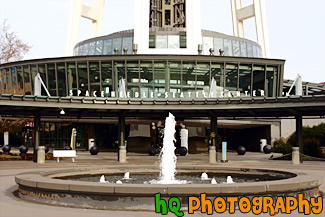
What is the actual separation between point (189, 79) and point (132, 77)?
22.1 ft

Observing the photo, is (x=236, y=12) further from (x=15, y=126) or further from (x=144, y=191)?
(x=144, y=191)

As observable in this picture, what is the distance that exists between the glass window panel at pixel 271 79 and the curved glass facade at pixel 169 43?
11778 millimetres

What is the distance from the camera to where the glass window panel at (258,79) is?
167 feet

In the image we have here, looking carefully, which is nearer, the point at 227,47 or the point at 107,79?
the point at 107,79

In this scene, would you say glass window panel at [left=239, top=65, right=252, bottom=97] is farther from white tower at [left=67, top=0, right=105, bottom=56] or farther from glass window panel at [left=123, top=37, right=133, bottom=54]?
white tower at [left=67, top=0, right=105, bottom=56]

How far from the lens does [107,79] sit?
163ft

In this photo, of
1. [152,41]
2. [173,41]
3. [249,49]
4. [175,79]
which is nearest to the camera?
[175,79]

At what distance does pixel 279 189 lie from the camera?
A: 13.0m

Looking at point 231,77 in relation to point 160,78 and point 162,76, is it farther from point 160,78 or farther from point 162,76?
point 160,78

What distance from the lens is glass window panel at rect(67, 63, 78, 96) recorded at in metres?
50.4

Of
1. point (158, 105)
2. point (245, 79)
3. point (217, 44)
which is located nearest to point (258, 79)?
point (245, 79)

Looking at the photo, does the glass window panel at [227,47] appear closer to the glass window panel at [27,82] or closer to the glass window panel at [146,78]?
the glass window panel at [146,78]

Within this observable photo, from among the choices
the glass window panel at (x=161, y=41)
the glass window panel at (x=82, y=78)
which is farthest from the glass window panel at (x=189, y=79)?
the glass window panel at (x=82, y=78)

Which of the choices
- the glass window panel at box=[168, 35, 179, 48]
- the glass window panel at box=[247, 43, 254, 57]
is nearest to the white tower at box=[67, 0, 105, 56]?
the glass window panel at box=[168, 35, 179, 48]
